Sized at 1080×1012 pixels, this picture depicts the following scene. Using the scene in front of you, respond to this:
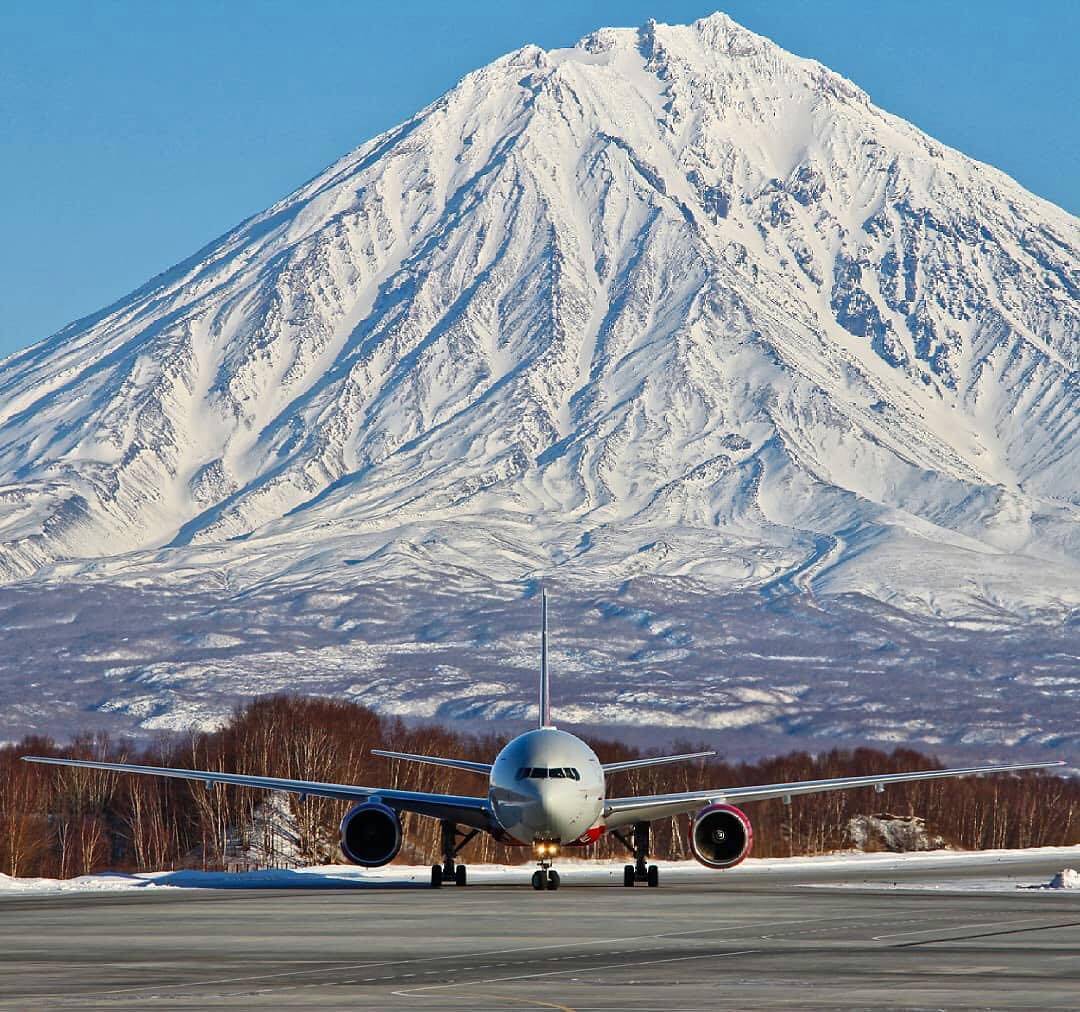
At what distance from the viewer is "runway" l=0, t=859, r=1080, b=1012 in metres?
24.9

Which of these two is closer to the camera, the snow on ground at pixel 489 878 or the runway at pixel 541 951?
the runway at pixel 541 951

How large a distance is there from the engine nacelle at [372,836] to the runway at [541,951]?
1402mm

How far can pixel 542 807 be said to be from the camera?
45.8 meters

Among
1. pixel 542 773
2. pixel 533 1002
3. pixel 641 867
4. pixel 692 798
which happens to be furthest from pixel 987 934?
pixel 641 867

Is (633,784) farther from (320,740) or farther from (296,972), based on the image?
(296,972)

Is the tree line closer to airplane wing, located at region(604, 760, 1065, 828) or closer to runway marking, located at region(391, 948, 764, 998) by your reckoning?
airplane wing, located at region(604, 760, 1065, 828)

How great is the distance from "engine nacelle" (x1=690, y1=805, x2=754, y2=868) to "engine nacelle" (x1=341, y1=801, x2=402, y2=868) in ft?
20.2

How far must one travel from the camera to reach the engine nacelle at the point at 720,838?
162 ft

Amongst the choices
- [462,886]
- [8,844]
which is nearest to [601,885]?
[462,886]

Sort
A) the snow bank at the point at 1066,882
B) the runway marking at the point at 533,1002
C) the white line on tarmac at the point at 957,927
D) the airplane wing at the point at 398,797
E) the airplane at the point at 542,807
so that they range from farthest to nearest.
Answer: the snow bank at the point at 1066,882 → the airplane wing at the point at 398,797 → the airplane at the point at 542,807 → the white line on tarmac at the point at 957,927 → the runway marking at the point at 533,1002

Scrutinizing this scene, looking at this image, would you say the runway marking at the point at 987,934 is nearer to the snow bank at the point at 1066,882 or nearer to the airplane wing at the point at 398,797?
the airplane wing at the point at 398,797

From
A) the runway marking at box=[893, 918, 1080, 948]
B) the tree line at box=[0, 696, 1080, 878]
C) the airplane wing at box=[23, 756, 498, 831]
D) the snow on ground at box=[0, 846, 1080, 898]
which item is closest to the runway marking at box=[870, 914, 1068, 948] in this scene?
the runway marking at box=[893, 918, 1080, 948]

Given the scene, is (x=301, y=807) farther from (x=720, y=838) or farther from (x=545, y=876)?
(x=720, y=838)

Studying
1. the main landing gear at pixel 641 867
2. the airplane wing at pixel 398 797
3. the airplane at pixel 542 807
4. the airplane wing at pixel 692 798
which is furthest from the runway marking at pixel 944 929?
the main landing gear at pixel 641 867
